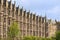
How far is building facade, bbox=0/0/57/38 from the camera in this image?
189ft

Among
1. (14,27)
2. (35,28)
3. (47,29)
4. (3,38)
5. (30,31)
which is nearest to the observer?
(14,27)

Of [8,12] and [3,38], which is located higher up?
[8,12]

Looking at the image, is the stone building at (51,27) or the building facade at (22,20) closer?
the building facade at (22,20)

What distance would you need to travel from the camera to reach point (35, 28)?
77.7 m

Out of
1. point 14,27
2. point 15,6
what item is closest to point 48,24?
point 15,6

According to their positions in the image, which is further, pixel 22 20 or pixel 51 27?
pixel 51 27

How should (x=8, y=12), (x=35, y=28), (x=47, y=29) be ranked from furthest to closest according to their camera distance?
1. (x=47, y=29)
2. (x=35, y=28)
3. (x=8, y=12)

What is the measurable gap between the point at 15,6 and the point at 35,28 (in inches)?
635

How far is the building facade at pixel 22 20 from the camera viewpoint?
5747cm

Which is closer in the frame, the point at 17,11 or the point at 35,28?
the point at 17,11

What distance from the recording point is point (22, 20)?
222 ft

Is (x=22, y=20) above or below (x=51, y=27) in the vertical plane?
above

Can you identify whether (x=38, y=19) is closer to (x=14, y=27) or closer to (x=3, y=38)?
(x=3, y=38)

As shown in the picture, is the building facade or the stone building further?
the stone building
